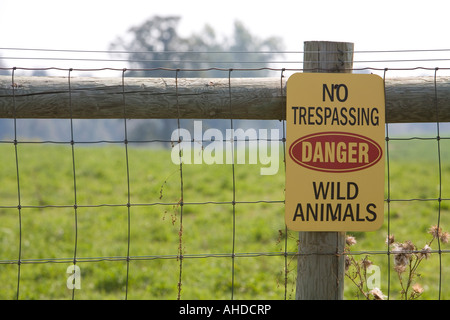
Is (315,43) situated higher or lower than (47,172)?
higher

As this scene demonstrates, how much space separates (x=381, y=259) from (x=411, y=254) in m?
2.94

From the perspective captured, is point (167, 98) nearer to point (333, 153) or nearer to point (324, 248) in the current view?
point (333, 153)

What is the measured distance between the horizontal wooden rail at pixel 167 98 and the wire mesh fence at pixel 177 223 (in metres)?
0.03

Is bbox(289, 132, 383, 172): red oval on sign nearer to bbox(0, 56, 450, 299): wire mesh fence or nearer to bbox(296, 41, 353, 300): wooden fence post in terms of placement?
bbox(0, 56, 450, 299): wire mesh fence

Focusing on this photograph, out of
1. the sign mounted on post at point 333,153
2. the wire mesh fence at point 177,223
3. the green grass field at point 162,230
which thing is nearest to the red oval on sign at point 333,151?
the sign mounted on post at point 333,153

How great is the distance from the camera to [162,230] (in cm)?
616

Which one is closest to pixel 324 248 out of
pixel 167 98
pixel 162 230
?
pixel 167 98

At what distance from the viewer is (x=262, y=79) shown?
2.44 metres

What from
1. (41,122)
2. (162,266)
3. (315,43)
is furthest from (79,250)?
(41,122)

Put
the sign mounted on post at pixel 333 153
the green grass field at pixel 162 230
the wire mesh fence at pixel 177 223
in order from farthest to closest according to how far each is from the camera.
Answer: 1. the green grass field at pixel 162 230
2. the wire mesh fence at pixel 177 223
3. the sign mounted on post at pixel 333 153

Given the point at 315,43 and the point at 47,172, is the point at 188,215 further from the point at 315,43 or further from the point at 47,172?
the point at 315,43

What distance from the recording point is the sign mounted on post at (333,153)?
234cm

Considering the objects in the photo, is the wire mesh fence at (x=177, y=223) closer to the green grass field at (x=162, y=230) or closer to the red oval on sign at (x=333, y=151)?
the green grass field at (x=162, y=230)

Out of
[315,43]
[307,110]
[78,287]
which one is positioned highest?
[315,43]
